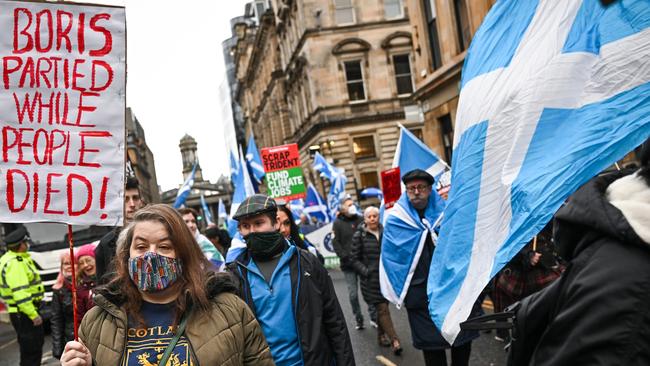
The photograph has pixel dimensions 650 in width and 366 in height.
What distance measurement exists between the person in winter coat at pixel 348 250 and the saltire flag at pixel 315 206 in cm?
1071

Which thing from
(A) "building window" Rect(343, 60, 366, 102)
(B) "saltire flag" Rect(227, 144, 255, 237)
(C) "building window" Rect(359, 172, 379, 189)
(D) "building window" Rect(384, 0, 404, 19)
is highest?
(D) "building window" Rect(384, 0, 404, 19)

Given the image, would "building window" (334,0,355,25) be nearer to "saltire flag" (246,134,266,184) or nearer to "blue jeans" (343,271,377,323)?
"saltire flag" (246,134,266,184)

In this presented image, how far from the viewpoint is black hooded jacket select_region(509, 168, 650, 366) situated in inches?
56.9

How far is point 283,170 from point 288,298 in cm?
1478

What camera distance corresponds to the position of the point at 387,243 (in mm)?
5680

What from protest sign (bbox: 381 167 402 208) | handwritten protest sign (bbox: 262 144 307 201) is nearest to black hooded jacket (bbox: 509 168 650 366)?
protest sign (bbox: 381 167 402 208)

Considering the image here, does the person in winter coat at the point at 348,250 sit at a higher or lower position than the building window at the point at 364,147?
lower

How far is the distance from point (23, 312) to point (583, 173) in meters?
7.77

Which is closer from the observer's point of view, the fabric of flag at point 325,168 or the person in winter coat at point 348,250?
the person in winter coat at point 348,250

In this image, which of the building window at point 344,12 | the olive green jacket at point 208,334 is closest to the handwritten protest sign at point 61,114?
the olive green jacket at point 208,334

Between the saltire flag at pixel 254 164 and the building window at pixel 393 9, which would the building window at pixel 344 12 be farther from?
the saltire flag at pixel 254 164

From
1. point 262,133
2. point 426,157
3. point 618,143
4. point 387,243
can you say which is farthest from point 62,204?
point 262,133

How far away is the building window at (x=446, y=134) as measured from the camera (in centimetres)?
1881

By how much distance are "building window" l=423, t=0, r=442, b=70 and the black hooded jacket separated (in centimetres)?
1822
